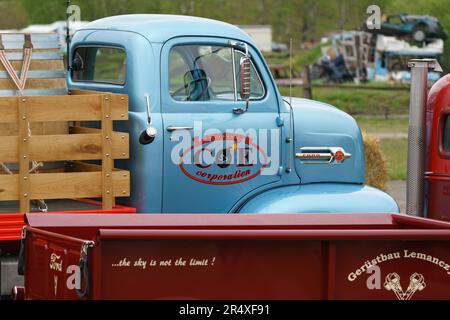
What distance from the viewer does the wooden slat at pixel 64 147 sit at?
23.1 feet

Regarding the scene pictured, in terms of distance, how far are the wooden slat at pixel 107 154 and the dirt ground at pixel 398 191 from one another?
23.3ft

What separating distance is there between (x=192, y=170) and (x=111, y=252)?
265 cm

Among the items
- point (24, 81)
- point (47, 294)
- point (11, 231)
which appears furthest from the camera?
point (24, 81)

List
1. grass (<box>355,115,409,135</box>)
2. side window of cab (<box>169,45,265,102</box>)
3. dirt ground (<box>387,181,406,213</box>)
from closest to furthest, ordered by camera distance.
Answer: side window of cab (<box>169,45,265,102</box>) < dirt ground (<box>387,181,406,213</box>) < grass (<box>355,115,409,135</box>)

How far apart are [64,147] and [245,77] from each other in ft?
5.36

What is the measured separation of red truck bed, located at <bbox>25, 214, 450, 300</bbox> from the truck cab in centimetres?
200

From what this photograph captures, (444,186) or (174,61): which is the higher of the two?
(174,61)

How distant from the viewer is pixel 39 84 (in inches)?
312

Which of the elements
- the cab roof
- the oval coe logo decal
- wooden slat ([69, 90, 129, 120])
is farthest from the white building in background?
wooden slat ([69, 90, 129, 120])

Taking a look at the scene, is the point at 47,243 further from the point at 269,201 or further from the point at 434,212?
the point at 434,212

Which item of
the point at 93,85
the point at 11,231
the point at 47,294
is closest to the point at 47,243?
the point at 47,294

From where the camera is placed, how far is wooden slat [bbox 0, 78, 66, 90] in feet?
25.5

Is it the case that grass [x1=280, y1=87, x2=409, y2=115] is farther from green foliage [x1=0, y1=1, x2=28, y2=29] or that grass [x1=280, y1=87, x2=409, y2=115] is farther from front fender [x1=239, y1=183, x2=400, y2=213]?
front fender [x1=239, y1=183, x2=400, y2=213]

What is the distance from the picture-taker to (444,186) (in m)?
8.56
